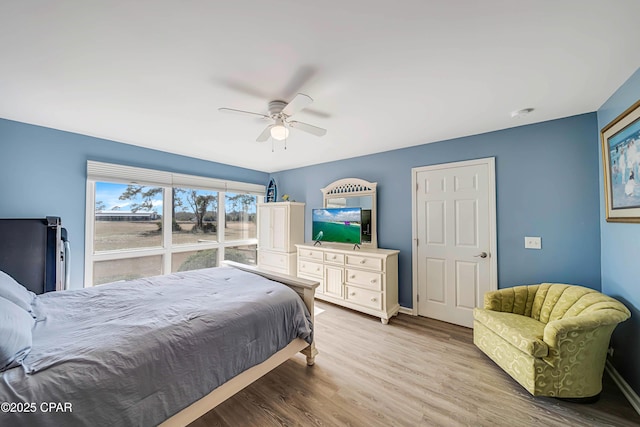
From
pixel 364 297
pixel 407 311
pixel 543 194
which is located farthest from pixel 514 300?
pixel 364 297

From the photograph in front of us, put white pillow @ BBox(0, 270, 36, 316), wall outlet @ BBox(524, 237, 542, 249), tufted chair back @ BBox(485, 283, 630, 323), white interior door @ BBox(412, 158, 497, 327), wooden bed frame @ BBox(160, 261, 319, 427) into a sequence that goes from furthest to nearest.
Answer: white interior door @ BBox(412, 158, 497, 327)
wall outlet @ BBox(524, 237, 542, 249)
tufted chair back @ BBox(485, 283, 630, 323)
white pillow @ BBox(0, 270, 36, 316)
wooden bed frame @ BBox(160, 261, 319, 427)

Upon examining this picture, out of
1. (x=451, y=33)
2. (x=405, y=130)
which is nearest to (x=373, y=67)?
(x=451, y=33)

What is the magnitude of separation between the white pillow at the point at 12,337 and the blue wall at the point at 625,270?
3654mm

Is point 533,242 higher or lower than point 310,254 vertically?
higher

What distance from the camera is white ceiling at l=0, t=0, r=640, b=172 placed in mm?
1162

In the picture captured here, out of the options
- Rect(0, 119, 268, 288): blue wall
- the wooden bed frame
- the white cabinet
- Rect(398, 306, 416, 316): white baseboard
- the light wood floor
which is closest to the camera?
the wooden bed frame

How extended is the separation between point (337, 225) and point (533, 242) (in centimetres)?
241

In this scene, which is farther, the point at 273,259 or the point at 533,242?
the point at 273,259

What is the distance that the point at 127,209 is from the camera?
10.8ft

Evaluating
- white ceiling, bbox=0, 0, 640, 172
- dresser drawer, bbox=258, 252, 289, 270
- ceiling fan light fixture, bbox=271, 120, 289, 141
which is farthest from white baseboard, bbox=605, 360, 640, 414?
dresser drawer, bbox=258, 252, 289, 270

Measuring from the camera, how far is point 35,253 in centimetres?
229

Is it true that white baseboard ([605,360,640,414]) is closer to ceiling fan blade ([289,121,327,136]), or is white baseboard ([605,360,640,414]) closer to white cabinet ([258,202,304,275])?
ceiling fan blade ([289,121,327,136])

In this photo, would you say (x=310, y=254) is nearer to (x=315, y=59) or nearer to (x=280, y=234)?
(x=280, y=234)

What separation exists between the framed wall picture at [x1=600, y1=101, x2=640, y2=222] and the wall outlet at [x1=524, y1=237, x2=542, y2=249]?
58 centimetres
